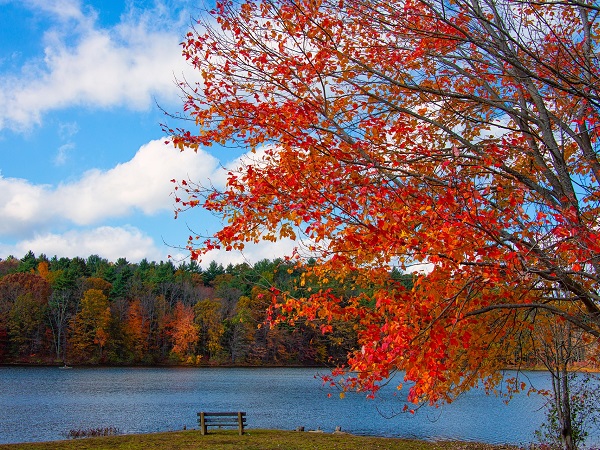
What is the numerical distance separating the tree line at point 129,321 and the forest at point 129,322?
0.13 metres

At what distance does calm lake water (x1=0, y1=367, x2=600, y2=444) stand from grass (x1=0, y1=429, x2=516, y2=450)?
236 centimetres

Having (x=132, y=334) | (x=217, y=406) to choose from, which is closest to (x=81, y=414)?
(x=217, y=406)

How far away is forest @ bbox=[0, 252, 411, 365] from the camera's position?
67.9 m

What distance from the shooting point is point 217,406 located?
99.1ft

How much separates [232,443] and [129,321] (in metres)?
63.3

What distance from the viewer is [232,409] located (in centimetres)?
2880

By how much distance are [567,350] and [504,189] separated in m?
6.40

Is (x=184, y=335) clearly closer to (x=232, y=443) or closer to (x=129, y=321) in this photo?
(x=129, y=321)

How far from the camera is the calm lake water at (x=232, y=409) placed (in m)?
22.4

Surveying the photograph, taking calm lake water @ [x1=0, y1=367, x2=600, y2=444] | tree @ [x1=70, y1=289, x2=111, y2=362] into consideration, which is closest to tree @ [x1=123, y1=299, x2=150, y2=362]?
tree @ [x1=70, y1=289, x2=111, y2=362]

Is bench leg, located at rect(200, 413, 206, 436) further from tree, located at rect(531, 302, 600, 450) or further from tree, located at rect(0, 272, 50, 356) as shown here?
tree, located at rect(0, 272, 50, 356)

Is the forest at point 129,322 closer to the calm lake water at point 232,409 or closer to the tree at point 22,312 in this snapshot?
the tree at point 22,312

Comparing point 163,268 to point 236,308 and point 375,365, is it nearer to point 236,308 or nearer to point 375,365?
point 236,308

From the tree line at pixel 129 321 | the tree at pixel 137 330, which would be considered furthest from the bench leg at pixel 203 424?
the tree at pixel 137 330
